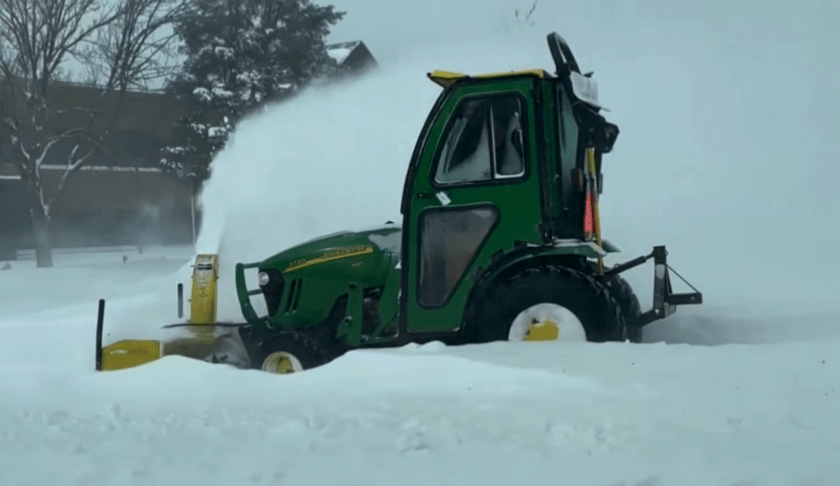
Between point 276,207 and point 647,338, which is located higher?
point 276,207

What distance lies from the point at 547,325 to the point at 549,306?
4.9 inches

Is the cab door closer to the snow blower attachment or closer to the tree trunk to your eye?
the snow blower attachment

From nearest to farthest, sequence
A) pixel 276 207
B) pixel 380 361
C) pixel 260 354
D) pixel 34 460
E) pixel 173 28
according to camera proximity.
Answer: pixel 34 460, pixel 380 361, pixel 260 354, pixel 276 207, pixel 173 28

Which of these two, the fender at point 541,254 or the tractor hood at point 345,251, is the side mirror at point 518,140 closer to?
the fender at point 541,254

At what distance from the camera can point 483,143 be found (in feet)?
20.9

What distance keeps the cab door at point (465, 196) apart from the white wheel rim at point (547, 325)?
1.43 ft

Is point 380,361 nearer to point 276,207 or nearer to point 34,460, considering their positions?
point 34,460

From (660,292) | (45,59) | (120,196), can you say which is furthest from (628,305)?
(120,196)

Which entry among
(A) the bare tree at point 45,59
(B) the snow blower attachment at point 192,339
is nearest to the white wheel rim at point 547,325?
(B) the snow blower attachment at point 192,339

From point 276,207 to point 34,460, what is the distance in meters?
5.82

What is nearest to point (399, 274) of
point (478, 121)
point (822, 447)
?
point (478, 121)

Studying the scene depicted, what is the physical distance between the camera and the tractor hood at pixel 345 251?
715cm

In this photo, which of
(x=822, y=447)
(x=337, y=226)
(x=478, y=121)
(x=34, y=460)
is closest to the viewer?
(x=822, y=447)

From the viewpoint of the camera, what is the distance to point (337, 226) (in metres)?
10.8
